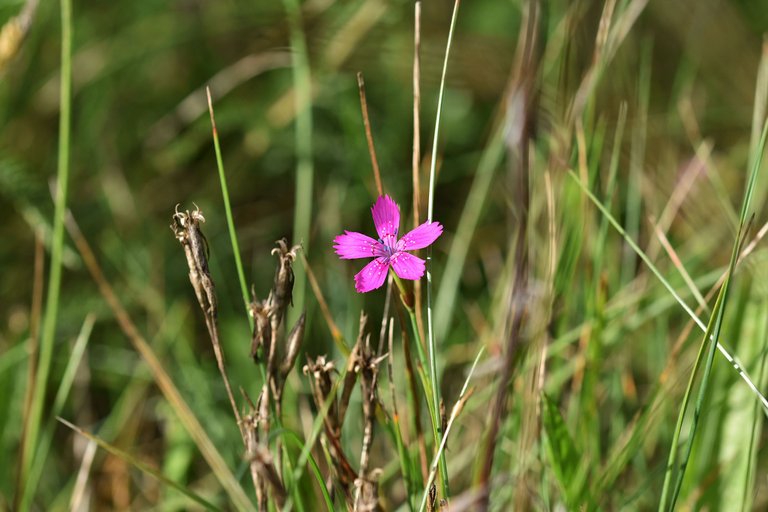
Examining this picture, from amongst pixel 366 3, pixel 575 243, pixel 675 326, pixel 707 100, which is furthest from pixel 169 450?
pixel 707 100

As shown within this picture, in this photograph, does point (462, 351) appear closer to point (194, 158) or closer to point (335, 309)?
point (335, 309)

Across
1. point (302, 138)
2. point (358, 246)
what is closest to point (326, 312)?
point (358, 246)

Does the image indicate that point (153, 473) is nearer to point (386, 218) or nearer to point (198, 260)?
point (198, 260)

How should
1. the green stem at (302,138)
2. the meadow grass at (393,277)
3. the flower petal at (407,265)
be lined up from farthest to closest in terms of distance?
the green stem at (302,138) < the meadow grass at (393,277) < the flower petal at (407,265)

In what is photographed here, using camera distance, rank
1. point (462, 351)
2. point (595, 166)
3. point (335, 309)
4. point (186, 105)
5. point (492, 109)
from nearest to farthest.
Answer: point (595, 166) → point (462, 351) → point (335, 309) → point (186, 105) → point (492, 109)

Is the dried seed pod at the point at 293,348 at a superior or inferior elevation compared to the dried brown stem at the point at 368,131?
inferior

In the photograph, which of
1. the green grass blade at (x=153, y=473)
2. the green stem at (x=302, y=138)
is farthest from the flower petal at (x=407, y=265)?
the green stem at (x=302, y=138)

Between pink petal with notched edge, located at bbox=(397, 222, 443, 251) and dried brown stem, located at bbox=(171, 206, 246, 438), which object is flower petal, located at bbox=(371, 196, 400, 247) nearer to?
pink petal with notched edge, located at bbox=(397, 222, 443, 251)

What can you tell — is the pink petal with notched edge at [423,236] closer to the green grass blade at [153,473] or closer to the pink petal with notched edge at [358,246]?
the pink petal with notched edge at [358,246]

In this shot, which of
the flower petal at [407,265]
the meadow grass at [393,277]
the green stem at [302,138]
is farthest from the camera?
the green stem at [302,138]
